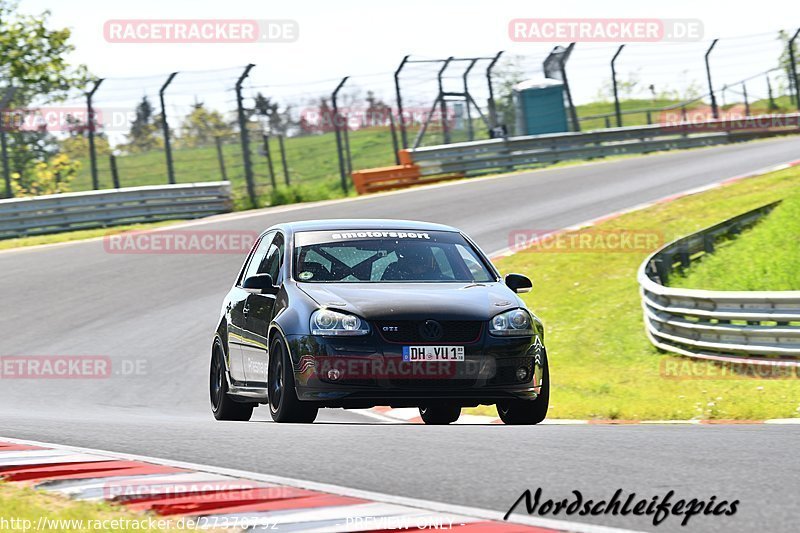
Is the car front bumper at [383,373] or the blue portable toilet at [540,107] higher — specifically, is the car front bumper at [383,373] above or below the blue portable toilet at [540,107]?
below

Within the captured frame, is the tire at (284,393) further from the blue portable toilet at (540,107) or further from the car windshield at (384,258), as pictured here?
the blue portable toilet at (540,107)

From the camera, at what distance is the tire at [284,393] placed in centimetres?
844

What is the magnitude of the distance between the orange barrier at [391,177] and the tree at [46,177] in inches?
289

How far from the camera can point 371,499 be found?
5.45 m

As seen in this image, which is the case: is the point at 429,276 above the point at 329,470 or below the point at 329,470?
above

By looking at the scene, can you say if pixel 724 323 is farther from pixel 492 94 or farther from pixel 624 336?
pixel 492 94

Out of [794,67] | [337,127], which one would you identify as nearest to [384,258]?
[337,127]

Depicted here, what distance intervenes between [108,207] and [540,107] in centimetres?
1723

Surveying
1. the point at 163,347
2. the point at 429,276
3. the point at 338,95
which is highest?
the point at 338,95

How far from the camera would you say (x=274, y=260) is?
9.74m

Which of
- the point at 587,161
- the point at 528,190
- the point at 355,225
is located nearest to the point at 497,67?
the point at 587,161

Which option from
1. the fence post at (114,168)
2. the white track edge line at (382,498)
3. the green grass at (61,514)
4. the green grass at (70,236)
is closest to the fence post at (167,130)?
the fence post at (114,168)

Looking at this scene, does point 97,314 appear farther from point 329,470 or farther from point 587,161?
point 587,161

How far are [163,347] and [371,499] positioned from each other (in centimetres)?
1052
